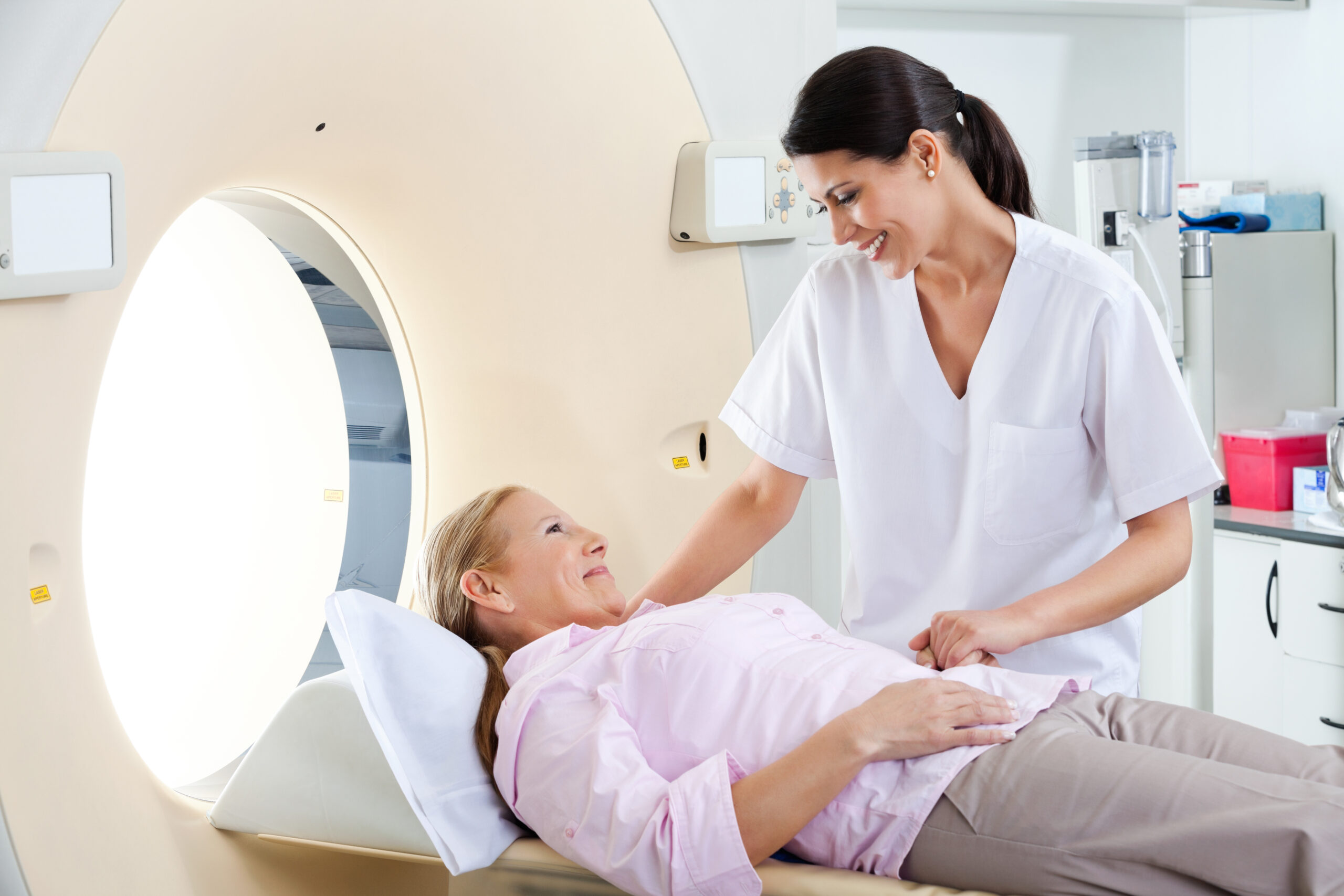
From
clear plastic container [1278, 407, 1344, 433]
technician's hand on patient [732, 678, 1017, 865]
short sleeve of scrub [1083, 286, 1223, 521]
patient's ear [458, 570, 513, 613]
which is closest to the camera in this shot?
technician's hand on patient [732, 678, 1017, 865]

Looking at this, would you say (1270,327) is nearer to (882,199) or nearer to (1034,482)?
(1034,482)

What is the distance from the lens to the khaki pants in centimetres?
113

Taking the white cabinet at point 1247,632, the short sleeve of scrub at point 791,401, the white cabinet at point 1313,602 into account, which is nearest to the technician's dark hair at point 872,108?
the short sleeve of scrub at point 791,401

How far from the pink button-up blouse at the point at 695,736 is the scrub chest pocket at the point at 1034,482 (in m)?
0.21

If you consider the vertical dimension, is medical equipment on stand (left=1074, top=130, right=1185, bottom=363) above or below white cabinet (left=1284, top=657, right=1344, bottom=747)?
above

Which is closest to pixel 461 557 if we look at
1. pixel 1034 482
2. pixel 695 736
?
pixel 695 736

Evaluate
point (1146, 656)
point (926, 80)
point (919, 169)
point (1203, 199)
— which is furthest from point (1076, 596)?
point (1203, 199)

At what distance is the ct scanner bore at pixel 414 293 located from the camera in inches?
46.9

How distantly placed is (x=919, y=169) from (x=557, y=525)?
72 cm

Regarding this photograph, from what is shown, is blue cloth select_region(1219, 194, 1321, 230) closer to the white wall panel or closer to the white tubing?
the white wall panel

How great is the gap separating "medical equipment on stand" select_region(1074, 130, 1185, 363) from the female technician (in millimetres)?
1025

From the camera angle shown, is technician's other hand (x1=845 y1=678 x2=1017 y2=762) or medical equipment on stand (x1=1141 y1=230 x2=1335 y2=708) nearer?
technician's other hand (x1=845 y1=678 x2=1017 y2=762)

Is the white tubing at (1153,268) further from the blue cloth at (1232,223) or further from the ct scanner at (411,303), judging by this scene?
the blue cloth at (1232,223)

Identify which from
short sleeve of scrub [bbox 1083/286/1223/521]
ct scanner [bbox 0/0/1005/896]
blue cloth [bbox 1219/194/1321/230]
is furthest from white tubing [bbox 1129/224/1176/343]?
blue cloth [bbox 1219/194/1321/230]
